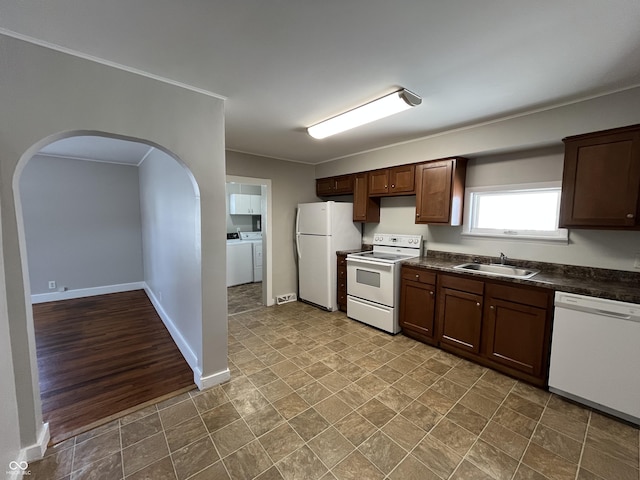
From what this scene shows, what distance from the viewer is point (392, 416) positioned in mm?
1945

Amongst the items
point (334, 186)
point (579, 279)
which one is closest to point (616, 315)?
point (579, 279)

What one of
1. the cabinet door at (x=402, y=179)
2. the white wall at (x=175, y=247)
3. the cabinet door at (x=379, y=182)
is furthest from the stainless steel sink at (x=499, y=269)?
the white wall at (x=175, y=247)

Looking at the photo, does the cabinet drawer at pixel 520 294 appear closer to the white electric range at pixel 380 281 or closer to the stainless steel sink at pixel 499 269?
the stainless steel sink at pixel 499 269

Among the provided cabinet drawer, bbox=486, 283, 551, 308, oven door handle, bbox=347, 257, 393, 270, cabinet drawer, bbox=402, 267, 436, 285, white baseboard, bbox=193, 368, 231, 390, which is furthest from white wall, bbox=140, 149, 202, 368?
cabinet drawer, bbox=486, 283, 551, 308

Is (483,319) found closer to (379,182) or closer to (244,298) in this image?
(379,182)

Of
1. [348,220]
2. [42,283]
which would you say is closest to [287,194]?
[348,220]

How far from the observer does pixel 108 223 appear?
5.01m

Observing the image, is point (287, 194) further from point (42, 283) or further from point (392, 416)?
point (42, 283)

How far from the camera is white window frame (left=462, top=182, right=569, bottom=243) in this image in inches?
101

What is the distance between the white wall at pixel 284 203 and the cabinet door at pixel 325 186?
17cm

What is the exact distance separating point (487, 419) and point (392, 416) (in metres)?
0.68

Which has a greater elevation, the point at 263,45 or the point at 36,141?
the point at 263,45

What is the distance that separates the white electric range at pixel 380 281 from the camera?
3.26m

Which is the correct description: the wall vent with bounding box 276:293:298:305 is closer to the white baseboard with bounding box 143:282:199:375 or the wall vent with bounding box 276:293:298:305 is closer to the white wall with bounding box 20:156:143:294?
the white baseboard with bounding box 143:282:199:375
